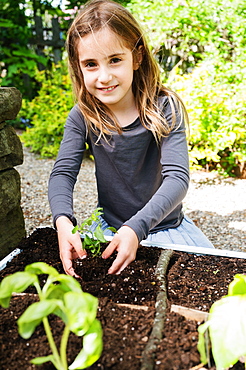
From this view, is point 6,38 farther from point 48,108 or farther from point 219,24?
point 219,24

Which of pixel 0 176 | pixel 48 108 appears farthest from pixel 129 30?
pixel 48 108

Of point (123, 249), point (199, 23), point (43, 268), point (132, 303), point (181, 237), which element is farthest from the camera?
point (199, 23)

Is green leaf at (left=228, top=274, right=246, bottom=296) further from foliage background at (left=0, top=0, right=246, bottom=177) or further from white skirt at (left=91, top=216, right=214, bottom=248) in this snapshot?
foliage background at (left=0, top=0, right=246, bottom=177)

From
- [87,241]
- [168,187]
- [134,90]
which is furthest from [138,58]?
[87,241]

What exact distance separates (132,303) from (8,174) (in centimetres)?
106

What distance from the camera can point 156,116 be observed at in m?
1.95

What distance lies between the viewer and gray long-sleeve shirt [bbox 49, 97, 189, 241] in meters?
1.75

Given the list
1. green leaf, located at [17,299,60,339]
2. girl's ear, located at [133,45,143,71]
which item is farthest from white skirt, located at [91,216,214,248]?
green leaf, located at [17,299,60,339]

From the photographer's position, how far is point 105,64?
1.70 metres

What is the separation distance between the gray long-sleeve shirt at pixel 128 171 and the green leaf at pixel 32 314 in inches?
35.8

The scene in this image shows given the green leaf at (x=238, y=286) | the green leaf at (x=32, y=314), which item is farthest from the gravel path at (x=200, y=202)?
the green leaf at (x=32, y=314)

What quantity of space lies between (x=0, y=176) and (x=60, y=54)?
611 centimetres

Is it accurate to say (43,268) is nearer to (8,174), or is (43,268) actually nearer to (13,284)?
(13,284)

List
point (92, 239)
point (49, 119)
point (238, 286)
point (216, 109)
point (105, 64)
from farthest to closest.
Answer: point (49, 119) → point (216, 109) → point (105, 64) → point (92, 239) → point (238, 286)
